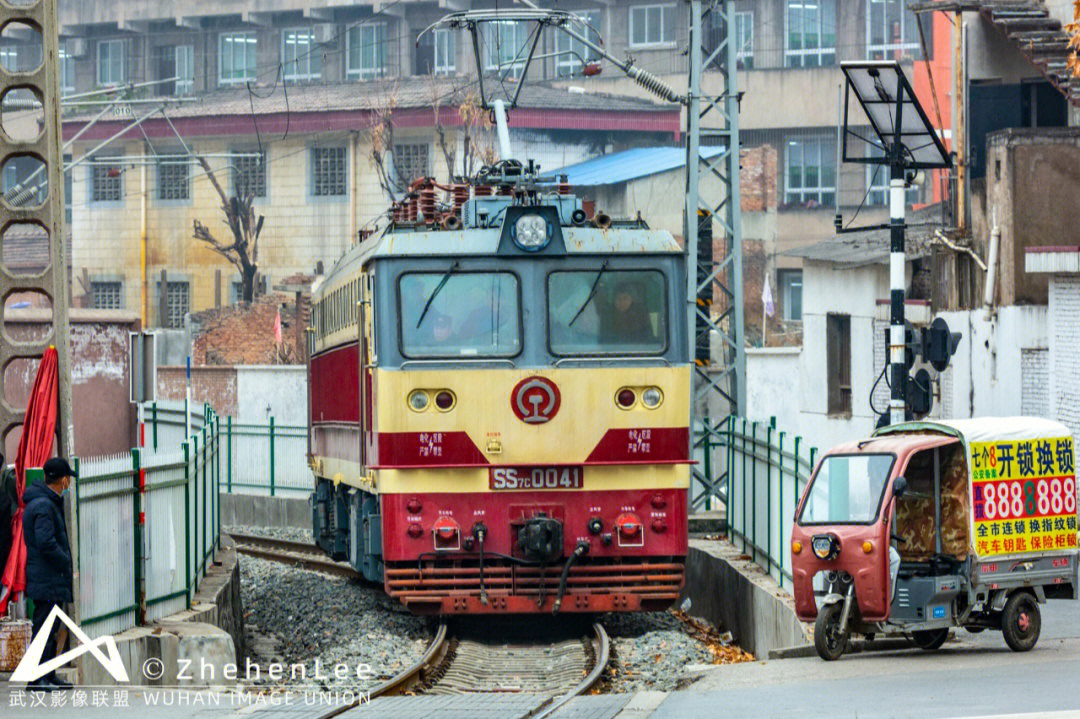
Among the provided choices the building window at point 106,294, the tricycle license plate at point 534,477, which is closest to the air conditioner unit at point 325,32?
the building window at point 106,294

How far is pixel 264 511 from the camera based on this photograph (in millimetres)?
31719

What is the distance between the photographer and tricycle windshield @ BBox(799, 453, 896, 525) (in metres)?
13.3

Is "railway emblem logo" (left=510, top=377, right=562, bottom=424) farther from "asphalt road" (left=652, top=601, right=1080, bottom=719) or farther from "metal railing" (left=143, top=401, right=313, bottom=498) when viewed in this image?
"metal railing" (left=143, top=401, right=313, bottom=498)

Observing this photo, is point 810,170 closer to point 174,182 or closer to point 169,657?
point 174,182

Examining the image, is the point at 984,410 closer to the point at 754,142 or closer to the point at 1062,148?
the point at 1062,148

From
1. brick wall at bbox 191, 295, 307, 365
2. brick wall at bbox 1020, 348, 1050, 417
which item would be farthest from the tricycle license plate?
brick wall at bbox 191, 295, 307, 365

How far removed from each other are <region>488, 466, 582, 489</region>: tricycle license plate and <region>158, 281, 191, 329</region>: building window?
41779mm

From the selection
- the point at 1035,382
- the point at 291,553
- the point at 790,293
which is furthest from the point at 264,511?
the point at 790,293

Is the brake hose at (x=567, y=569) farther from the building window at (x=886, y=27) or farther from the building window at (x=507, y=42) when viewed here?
the building window at (x=886, y=27)

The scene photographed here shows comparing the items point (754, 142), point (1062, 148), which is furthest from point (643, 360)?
point (754, 142)

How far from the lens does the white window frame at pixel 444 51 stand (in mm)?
63094

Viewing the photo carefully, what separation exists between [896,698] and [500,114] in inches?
393

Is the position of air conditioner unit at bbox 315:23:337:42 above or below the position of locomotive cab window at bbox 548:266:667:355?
above

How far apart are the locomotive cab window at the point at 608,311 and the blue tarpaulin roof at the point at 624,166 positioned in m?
31.2
